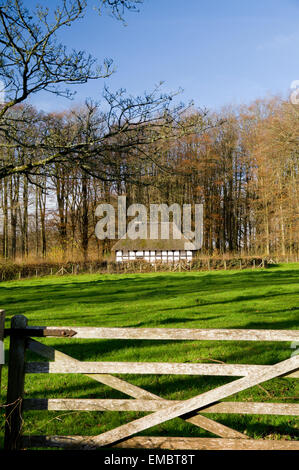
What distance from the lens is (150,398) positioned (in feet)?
12.0

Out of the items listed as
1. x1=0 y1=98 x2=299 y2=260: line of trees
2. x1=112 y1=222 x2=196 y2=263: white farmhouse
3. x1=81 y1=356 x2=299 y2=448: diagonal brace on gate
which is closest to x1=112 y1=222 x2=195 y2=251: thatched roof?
x1=112 y1=222 x2=196 y2=263: white farmhouse

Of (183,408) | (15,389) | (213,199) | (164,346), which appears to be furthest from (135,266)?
(183,408)

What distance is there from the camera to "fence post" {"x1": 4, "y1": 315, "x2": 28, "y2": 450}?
363 cm

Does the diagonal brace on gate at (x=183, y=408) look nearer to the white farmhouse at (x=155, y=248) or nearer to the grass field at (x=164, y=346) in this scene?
the grass field at (x=164, y=346)


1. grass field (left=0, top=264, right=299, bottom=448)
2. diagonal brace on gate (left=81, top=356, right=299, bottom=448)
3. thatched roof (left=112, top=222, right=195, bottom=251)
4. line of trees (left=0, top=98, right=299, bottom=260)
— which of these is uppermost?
line of trees (left=0, top=98, right=299, bottom=260)

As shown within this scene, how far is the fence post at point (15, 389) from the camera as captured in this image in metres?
3.63

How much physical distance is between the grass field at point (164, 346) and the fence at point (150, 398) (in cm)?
45

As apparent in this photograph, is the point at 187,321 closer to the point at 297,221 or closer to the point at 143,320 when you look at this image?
the point at 143,320

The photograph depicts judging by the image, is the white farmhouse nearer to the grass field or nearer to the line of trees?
the line of trees

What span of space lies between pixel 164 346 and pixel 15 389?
4.25 m

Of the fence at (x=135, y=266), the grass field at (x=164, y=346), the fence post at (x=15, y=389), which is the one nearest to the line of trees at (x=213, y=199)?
the fence at (x=135, y=266)

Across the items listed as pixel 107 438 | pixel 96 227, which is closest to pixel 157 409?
pixel 107 438

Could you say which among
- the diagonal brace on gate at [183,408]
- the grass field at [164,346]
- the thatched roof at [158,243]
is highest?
the thatched roof at [158,243]

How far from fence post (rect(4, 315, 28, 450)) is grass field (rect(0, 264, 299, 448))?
36 cm
